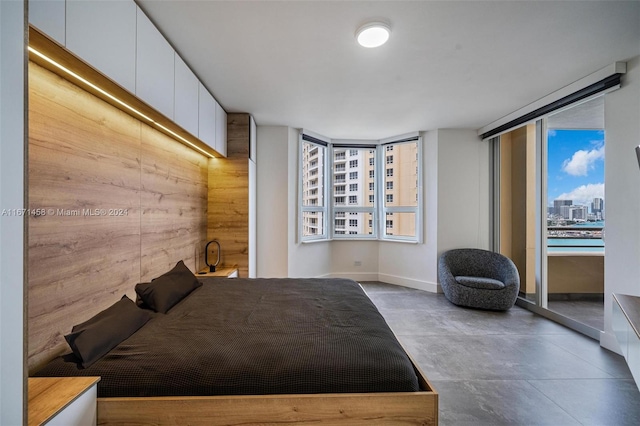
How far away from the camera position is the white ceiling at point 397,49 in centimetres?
194

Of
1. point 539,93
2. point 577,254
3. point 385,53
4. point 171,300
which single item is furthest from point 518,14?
point 171,300

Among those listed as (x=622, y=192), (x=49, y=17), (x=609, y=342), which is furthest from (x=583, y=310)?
(x=49, y=17)

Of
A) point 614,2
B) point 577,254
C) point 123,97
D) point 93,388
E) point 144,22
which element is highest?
point 614,2

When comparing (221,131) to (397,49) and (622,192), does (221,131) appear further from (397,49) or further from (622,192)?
(622,192)

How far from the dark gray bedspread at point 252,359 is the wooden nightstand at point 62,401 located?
7 cm

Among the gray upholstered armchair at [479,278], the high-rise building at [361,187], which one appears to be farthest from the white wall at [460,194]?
the high-rise building at [361,187]

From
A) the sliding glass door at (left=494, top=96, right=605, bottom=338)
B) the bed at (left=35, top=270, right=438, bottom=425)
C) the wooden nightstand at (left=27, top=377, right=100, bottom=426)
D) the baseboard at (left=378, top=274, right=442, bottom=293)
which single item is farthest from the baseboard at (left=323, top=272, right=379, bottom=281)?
the wooden nightstand at (left=27, top=377, right=100, bottom=426)

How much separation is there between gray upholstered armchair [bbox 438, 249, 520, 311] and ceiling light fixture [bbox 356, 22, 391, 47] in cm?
333

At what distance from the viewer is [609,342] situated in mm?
2795

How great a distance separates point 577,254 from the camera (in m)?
3.42

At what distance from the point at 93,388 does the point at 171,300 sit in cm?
91

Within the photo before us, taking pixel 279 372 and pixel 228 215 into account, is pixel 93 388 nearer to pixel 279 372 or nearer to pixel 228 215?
pixel 279 372

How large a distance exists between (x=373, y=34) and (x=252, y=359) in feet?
7.37

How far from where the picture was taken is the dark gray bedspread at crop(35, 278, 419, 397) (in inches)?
52.0
